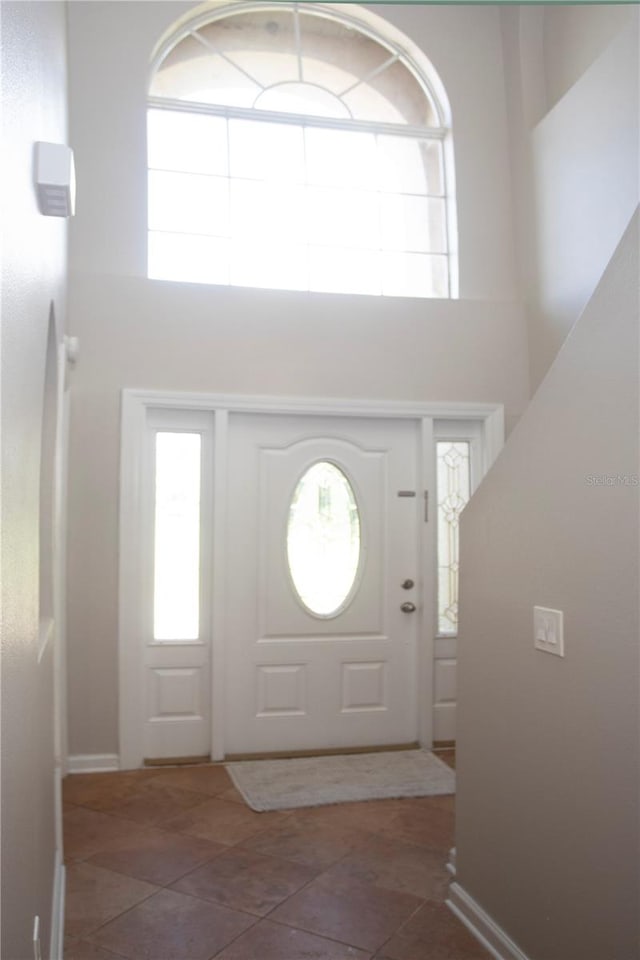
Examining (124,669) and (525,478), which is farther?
(124,669)

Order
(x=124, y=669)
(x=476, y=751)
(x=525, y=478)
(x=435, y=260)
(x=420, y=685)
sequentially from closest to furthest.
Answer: (x=525, y=478)
(x=476, y=751)
(x=124, y=669)
(x=420, y=685)
(x=435, y=260)

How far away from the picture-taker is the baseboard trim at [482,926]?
238 cm

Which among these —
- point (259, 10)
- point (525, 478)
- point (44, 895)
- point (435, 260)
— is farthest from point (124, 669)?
point (259, 10)

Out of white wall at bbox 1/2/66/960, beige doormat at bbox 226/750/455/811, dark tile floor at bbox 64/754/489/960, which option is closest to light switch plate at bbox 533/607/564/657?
dark tile floor at bbox 64/754/489/960

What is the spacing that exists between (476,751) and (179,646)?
216 cm

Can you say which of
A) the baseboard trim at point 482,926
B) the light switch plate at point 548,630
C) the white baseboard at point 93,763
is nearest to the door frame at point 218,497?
the white baseboard at point 93,763

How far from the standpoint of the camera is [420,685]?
4.65 metres

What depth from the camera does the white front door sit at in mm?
4488

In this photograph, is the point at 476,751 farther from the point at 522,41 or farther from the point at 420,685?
the point at 522,41

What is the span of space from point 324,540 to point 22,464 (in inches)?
127

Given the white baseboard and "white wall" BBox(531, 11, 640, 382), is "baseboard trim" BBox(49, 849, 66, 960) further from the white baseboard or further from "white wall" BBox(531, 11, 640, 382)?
"white wall" BBox(531, 11, 640, 382)

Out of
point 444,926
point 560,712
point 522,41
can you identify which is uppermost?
point 522,41

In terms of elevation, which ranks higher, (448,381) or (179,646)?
(448,381)

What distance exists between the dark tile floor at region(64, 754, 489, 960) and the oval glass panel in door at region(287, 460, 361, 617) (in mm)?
1166
